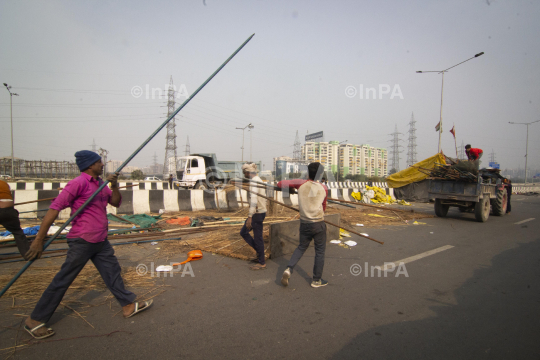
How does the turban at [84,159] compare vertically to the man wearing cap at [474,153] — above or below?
below

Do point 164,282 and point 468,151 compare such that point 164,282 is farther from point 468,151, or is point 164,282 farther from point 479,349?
point 468,151

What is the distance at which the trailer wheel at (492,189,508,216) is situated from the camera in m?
11.1

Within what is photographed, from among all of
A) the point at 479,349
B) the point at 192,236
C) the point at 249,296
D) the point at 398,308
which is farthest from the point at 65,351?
the point at 192,236

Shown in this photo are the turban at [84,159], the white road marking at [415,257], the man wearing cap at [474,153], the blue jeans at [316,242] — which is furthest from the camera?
the man wearing cap at [474,153]

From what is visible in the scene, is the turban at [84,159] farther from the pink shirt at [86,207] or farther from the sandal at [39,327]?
the sandal at [39,327]

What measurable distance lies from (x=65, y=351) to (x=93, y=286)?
4.69 ft

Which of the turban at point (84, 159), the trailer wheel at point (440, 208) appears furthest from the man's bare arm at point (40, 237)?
the trailer wheel at point (440, 208)

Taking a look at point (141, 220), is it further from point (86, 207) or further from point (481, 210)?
point (481, 210)

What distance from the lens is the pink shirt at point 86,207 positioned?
2725 mm

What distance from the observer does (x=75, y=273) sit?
2.77 meters

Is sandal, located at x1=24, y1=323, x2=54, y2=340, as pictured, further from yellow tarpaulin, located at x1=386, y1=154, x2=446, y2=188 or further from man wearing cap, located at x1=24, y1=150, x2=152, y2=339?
yellow tarpaulin, located at x1=386, y1=154, x2=446, y2=188
